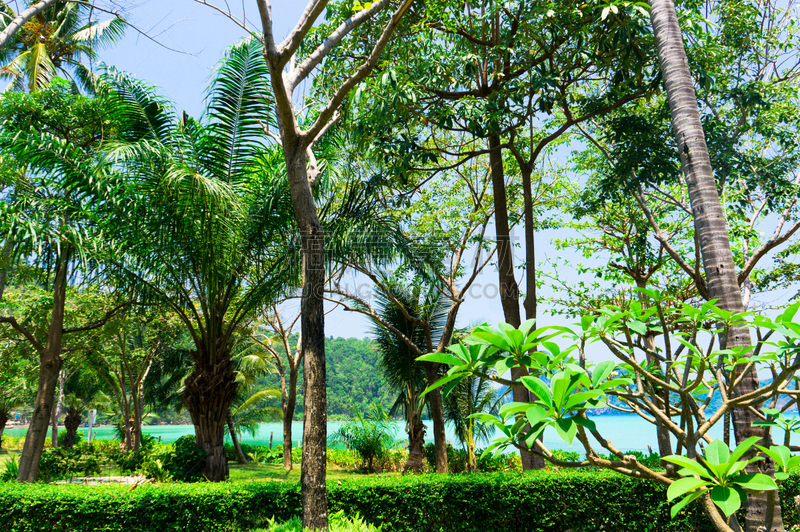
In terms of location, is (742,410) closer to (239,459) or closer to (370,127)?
(370,127)

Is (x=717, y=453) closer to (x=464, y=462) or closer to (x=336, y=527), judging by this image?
(x=336, y=527)

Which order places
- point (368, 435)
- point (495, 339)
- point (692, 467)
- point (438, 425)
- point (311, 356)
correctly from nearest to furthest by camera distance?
point (692, 467), point (495, 339), point (311, 356), point (438, 425), point (368, 435)

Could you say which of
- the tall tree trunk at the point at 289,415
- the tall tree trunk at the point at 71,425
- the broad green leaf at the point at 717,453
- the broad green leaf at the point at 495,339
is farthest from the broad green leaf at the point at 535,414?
the tall tree trunk at the point at 71,425

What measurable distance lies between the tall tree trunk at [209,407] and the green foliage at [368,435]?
297 inches

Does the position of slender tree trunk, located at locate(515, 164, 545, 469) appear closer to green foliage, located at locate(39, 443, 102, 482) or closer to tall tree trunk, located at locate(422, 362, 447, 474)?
tall tree trunk, located at locate(422, 362, 447, 474)

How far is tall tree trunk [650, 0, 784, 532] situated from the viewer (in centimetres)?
303

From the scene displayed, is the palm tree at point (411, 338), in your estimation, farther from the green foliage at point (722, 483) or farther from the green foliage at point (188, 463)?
the green foliage at point (722, 483)

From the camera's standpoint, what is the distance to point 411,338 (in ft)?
44.0

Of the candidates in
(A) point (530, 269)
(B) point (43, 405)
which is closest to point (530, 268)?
(A) point (530, 269)

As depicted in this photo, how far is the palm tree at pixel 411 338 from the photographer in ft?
40.4

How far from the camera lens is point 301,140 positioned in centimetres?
548

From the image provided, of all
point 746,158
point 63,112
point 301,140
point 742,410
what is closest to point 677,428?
point 742,410

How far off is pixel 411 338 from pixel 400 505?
23.8 feet

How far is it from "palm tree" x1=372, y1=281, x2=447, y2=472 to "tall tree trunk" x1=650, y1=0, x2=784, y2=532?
8.71 m
